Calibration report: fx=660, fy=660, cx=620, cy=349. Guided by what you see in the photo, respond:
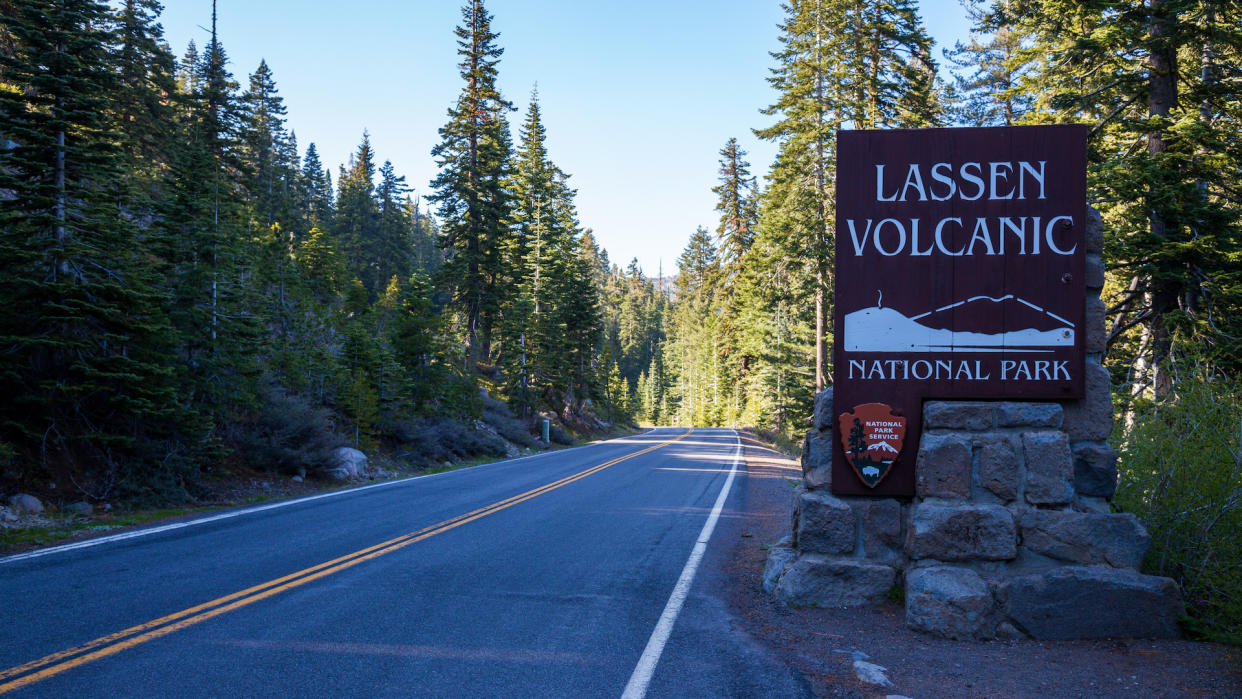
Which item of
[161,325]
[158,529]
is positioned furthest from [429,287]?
[158,529]

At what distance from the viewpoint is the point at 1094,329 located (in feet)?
19.5

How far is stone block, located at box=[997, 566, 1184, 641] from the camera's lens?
16.8ft

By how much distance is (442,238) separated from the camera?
37.0 m

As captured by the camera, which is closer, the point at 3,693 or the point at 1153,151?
the point at 3,693

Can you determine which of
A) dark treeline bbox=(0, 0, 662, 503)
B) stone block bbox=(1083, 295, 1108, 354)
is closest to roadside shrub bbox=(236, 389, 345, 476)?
dark treeline bbox=(0, 0, 662, 503)

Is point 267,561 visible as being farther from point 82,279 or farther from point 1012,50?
point 1012,50

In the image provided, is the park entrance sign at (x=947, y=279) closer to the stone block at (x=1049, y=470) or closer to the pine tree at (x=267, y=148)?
the stone block at (x=1049, y=470)

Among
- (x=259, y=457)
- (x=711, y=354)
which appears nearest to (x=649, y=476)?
(x=259, y=457)

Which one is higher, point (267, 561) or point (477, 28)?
point (477, 28)

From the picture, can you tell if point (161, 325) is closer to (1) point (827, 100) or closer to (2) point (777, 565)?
(2) point (777, 565)

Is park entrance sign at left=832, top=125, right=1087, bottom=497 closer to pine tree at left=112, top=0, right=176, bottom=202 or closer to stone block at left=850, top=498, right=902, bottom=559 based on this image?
stone block at left=850, top=498, right=902, bottom=559

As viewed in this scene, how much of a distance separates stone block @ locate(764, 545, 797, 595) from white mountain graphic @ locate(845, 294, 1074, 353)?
2.12 m

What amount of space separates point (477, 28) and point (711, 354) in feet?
137

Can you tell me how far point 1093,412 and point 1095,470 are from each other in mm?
515
